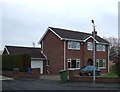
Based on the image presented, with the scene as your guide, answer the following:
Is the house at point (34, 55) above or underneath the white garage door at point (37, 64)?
above

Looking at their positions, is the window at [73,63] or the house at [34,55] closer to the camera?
the house at [34,55]

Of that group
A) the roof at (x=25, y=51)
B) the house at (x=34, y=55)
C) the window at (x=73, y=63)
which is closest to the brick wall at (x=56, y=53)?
the window at (x=73, y=63)

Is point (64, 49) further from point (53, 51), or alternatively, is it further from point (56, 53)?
point (53, 51)

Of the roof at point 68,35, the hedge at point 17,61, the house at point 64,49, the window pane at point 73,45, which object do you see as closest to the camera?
the hedge at point 17,61

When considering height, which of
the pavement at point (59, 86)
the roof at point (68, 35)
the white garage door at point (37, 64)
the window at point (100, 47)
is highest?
the roof at point (68, 35)

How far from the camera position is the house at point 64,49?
144 feet

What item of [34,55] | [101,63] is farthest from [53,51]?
[101,63]

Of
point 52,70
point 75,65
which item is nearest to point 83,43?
point 75,65

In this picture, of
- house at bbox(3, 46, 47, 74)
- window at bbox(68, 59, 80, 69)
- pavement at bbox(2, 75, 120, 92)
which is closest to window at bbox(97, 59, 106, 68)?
window at bbox(68, 59, 80, 69)

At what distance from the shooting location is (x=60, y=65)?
43625 mm

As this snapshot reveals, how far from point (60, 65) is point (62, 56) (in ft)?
4.57

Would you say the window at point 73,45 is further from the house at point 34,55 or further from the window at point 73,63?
the house at point 34,55

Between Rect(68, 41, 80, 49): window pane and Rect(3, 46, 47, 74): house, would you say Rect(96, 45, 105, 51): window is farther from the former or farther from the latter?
Rect(3, 46, 47, 74): house

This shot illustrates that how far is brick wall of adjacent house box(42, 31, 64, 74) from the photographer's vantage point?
144 feet
